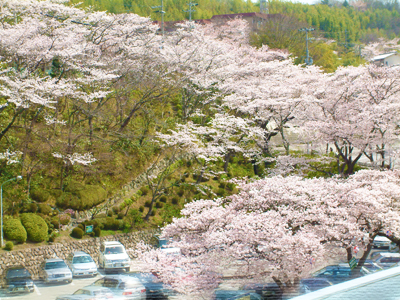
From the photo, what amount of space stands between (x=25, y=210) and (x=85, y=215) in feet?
4.17

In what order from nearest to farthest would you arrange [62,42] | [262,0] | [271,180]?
1. [271,180]
2. [62,42]
3. [262,0]

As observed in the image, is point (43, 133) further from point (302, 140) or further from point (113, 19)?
point (302, 140)

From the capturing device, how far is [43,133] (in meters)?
8.59

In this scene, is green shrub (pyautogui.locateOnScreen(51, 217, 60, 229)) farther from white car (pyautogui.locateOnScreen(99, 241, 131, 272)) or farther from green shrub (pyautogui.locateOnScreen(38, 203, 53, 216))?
white car (pyautogui.locateOnScreen(99, 241, 131, 272))

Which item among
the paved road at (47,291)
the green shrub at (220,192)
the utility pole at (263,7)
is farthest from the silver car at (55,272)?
the utility pole at (263,7)

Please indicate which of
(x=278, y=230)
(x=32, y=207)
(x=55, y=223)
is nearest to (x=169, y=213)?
(x=55, y=223)

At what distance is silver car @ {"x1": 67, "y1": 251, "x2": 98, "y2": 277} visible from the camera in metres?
5.99

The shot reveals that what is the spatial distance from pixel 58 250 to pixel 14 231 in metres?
0.90

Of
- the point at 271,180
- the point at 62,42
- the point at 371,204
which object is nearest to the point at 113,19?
the point at 62,42

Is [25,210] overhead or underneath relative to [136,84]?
underneath

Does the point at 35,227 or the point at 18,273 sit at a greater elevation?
the point at 35,227

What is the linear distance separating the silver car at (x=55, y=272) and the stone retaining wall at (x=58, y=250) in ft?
0.71

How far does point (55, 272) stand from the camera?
557 cm

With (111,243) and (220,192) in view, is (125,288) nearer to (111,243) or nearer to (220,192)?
(111,243)
